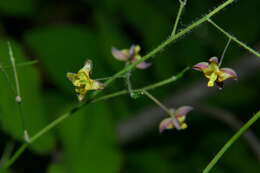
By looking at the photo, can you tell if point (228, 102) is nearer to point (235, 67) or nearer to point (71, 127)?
point (235, 67)

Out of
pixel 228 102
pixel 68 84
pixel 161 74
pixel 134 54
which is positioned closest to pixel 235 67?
pixel 228 102

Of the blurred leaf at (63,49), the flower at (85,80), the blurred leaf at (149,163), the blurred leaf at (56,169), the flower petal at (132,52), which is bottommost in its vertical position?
the blurred leaf at (149,163)

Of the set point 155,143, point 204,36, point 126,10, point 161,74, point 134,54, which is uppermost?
point 126,10

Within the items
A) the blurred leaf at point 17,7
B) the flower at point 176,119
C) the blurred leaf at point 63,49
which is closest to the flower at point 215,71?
the flower at point 176,119

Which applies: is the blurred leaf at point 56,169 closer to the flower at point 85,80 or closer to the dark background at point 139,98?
the dark background at point 139,98

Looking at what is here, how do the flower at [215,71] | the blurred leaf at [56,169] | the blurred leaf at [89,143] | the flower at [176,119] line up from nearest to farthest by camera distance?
the flower at [215,71] < the flower at [176,119] < the blurred leaf at [56,169] < the blurred leaf at [89,143]

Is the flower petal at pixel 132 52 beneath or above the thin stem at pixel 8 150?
above

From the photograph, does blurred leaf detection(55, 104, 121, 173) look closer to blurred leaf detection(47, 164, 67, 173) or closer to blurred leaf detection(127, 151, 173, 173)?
blurred leaf detection(47, 164, 67, 173)

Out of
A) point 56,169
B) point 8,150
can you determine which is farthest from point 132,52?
point 8,150

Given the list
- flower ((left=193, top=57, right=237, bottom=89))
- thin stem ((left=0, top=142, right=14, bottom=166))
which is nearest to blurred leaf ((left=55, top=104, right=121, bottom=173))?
thin stem ((left=0, top=142, right=14, bottom=166))
